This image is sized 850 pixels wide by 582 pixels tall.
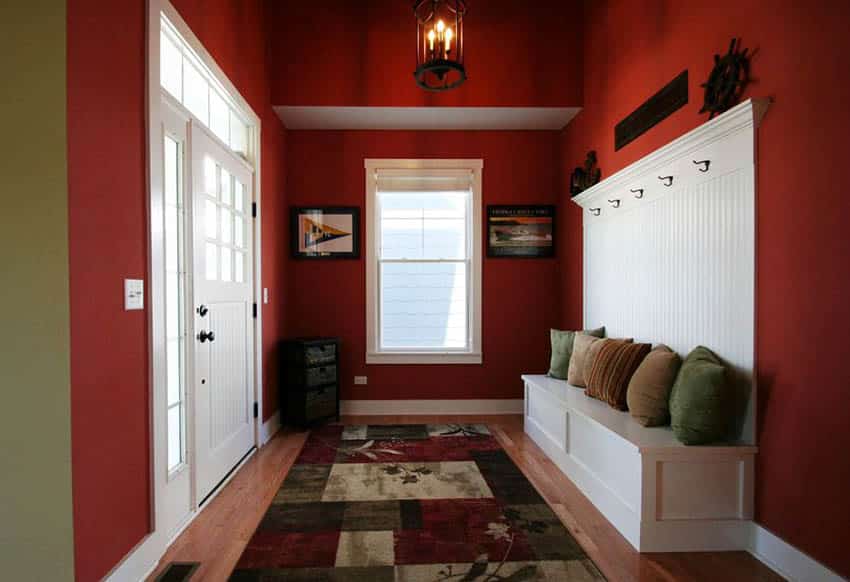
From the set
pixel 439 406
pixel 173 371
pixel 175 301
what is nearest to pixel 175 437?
pixel 173 371

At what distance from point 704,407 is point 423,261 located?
3.14 metres

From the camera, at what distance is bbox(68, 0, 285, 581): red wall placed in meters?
1.71

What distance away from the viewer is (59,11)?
5.38 ft

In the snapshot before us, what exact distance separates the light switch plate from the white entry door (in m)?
0.63

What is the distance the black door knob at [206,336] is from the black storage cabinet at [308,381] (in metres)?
1.36

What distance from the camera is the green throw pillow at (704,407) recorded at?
2305 millimetres

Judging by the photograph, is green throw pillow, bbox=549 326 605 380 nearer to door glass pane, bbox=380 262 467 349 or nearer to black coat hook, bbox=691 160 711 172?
door glass pane, bbox=380 262 467 349

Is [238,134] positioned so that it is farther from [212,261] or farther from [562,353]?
[562,353]

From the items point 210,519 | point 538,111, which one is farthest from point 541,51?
point 210,519

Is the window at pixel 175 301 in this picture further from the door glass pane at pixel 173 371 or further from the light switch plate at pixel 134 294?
the light switch plate at pixel 134 294

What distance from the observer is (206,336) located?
2.87 m

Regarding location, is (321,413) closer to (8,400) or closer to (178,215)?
(178,215)

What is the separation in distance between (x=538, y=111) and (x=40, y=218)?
401 cm

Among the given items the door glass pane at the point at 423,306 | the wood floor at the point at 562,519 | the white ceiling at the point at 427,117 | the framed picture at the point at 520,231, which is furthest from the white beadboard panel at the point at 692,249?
the door glass pane at the point at 423,306
